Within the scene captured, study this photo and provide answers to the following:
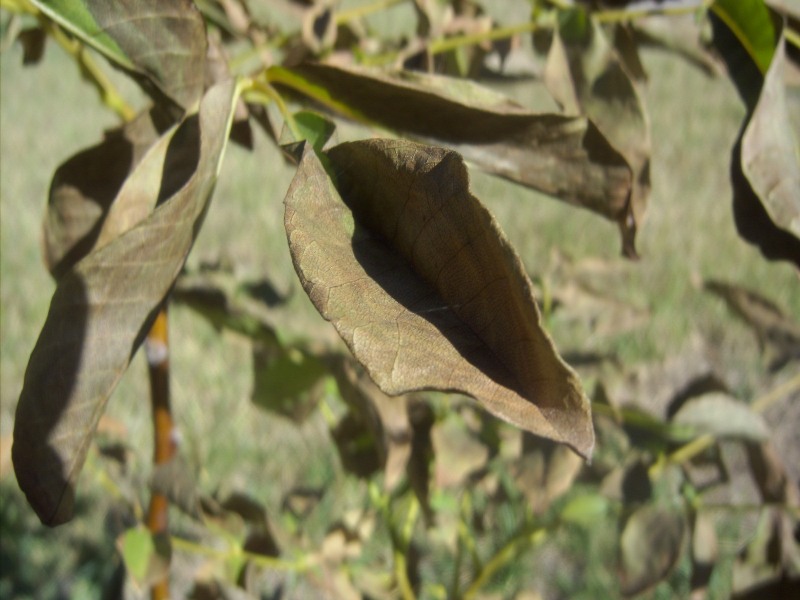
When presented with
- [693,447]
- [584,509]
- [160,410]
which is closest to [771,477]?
[693,447]

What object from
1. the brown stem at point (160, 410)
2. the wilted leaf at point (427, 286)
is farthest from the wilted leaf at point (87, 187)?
the wilted leaf at point (427, 286)

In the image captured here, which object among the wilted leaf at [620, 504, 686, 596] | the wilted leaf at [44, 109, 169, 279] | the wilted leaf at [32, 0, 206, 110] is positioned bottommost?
the wilted leaf at [620, 504, 686, 596]

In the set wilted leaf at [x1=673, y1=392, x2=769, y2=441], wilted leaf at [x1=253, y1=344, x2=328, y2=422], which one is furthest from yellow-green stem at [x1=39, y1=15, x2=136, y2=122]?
wilted leaf at [x1=673, y1=392, x2=769, y2=441]

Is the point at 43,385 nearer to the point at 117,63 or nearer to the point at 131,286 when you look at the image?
the point at 131,286

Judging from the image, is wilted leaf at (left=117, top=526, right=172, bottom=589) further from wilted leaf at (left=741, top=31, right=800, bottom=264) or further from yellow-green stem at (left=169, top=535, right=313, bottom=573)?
wilted leaf at (left=741, top=31, right=800, bottom=264)

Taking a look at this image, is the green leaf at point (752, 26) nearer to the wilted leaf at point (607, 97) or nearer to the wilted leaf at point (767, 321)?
the wilted leaf at point (607, 97)

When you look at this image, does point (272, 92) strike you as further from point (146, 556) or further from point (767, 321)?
point (767, 321)

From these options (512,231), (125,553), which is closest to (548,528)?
(125,553)
